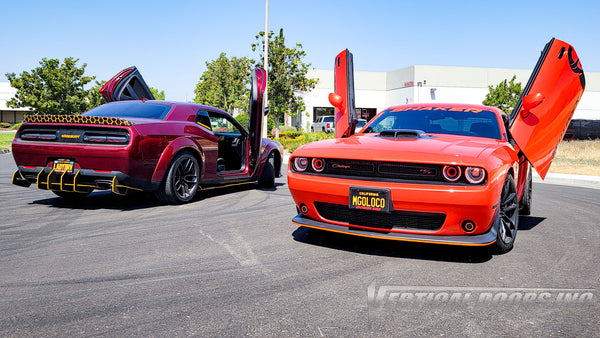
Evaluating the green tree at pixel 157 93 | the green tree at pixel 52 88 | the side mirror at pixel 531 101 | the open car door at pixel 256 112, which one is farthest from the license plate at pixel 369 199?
the green tree at pixel 157 93

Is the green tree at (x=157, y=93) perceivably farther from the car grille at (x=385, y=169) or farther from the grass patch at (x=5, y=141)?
the car grille at (x=385, y=169)

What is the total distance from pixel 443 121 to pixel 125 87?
526 centimetres

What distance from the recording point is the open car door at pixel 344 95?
665 centimetres

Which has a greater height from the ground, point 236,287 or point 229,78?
point 229,78

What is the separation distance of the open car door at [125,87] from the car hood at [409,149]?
4607 mm

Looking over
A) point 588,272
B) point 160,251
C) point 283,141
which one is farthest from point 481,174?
point 283,141

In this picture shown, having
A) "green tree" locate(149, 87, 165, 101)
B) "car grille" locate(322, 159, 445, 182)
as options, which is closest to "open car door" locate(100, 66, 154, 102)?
"car grille" locate(322, 159, 445, 182)

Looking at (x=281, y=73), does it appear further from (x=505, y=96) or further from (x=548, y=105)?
(x=548, y=105)

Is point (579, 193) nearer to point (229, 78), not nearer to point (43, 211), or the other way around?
point (43, 211)

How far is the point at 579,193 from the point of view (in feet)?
32.2

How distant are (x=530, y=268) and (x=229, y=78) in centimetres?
5210

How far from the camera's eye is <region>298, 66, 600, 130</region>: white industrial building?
50812 mm

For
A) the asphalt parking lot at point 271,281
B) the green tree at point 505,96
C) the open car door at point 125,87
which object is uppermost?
the green tree at point 505,96

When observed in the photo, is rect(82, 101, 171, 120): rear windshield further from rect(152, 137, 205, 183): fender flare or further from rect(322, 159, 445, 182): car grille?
rect(322, 159, 445, 182): car grille
